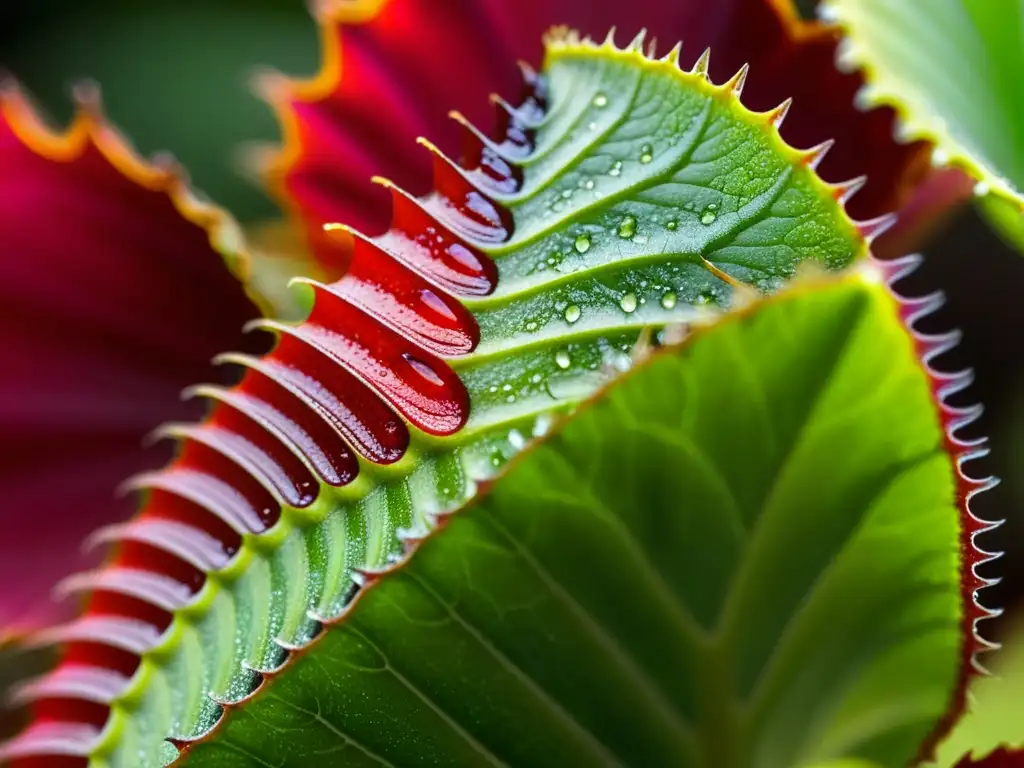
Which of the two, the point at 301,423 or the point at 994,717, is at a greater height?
the point at 301,423

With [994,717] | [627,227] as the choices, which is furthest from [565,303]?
[994,717]

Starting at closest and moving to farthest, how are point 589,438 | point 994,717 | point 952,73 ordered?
point 589,438 < point 952,73 < point 994,717

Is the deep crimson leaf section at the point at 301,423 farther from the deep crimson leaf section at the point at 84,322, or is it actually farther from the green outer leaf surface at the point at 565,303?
the deep crimson leaf section at the point at 84,322

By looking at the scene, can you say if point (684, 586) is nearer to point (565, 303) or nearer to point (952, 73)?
point (565, 303)

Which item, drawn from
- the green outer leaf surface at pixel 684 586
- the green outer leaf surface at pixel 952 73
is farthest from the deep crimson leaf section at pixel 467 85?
the green outer leaf surface at pixel 684 586

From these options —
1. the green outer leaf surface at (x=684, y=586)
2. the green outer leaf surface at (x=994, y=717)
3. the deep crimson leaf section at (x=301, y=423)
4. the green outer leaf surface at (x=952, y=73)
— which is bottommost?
the green outer leaf surface at (x=994, y=717)

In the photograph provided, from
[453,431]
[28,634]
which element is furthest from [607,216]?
[28,634]
